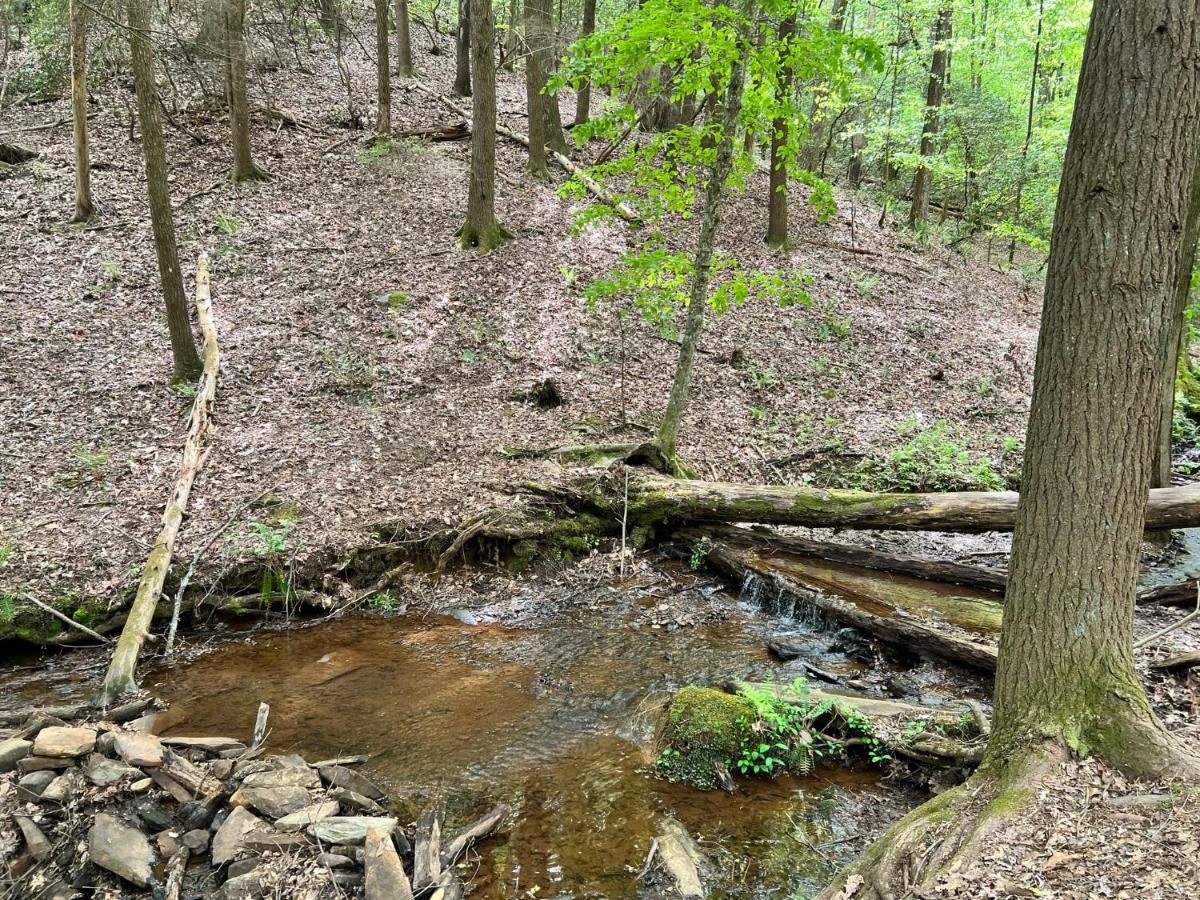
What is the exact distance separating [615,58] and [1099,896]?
7.49 metres

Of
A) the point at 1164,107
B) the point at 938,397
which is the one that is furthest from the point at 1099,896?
the point at 938,397

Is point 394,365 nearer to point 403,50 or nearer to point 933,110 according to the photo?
point 403,50

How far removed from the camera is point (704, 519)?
881 centimetres

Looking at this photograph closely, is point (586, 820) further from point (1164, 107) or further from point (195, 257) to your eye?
point (195, 257)

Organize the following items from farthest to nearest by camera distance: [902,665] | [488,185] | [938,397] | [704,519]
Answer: [488,185]
[938,397]
[704,519]
[902,665]

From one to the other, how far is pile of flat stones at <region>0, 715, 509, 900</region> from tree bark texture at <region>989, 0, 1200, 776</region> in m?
3.41

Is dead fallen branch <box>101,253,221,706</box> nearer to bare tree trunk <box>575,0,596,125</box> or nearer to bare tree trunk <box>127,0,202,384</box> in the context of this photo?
bare tree trunk <box>127,0,202,384</box>

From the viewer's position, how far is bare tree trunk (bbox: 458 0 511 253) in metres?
12.9

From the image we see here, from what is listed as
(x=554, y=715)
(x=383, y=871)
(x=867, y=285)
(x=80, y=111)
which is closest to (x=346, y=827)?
(x=383, y=871)

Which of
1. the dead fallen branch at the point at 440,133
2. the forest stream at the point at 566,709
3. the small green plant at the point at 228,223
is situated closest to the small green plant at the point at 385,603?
the forest stream at the point at 566,709

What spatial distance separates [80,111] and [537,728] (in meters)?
13.6

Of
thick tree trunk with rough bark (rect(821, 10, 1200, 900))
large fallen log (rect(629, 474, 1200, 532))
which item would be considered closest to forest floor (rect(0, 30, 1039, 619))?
large fallen log (rect(629, 474, 1200, 532))

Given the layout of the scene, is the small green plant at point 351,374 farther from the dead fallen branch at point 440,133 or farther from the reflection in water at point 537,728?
the dead fallen branch at point 440,133

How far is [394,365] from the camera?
10945mm
